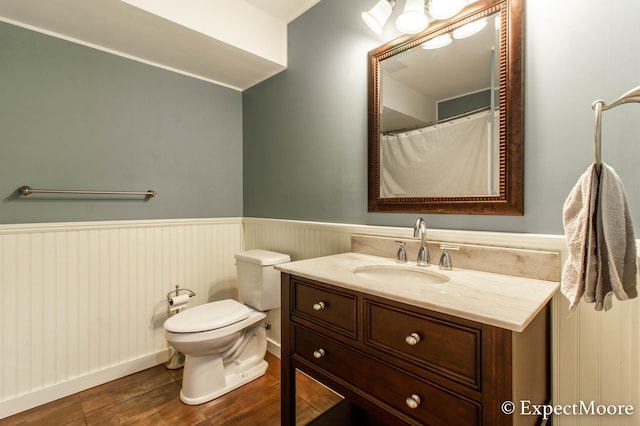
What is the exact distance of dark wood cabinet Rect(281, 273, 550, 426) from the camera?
2.45 feet

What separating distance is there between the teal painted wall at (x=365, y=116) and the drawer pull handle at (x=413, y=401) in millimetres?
723

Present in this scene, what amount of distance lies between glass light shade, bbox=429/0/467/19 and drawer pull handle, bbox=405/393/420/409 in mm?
1436

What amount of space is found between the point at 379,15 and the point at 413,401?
1577 mm

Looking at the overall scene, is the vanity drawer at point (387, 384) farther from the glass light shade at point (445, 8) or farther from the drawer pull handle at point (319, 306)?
the glass light shade at point (445, 8)

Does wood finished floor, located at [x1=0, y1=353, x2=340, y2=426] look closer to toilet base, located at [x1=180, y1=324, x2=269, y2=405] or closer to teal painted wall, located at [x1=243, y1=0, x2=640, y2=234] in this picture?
toilet base, located at [x1=180, y1=324, x2=269, y2=405]

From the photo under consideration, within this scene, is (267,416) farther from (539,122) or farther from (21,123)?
(21,123)

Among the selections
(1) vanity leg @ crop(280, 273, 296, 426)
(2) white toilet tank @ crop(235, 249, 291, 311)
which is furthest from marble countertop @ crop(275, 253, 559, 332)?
(2) white toilet tank @ crop(235, 249, 291, 311)

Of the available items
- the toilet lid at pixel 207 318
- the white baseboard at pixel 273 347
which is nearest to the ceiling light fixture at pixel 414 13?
the toilet lid at pixel 207 318

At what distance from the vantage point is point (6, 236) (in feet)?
5.27

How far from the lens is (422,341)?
0.87 metres

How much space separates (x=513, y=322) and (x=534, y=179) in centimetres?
68

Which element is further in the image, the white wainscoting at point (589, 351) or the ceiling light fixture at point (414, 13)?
the ceiling light fixture at point (414, 13)

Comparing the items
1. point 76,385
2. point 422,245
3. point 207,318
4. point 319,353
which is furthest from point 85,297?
point 422,245

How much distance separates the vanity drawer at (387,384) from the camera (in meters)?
0.81
